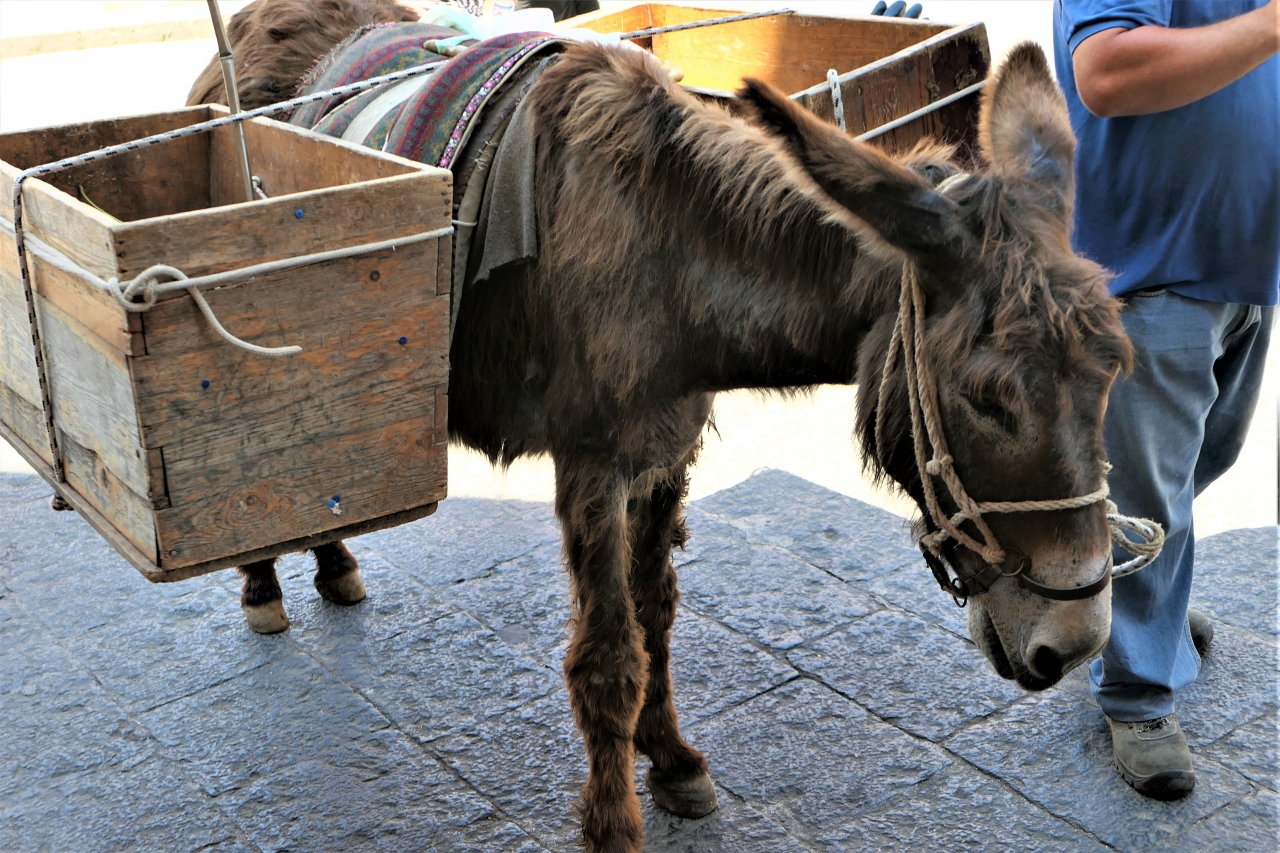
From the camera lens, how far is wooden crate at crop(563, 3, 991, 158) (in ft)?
9.62

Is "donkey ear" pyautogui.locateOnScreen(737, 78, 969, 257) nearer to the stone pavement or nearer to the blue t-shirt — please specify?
the blue t-shirt

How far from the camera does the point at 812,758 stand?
3080 millimetres

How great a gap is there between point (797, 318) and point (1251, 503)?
9.17 ft

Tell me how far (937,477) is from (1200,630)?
1768 mm

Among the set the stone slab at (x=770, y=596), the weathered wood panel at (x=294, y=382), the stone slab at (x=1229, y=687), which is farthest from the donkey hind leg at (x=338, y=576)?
the stone slab at (x=1229, y=687)

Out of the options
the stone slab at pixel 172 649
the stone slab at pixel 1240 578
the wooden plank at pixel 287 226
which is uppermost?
the wooden plank at pixel 287 226

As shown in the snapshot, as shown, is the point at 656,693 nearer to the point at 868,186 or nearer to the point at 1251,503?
the point at 868,186

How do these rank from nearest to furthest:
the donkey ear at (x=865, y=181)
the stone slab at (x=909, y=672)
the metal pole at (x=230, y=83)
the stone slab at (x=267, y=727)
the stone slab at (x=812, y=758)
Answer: the donkey ear at (x=865, y=181)
the metal pole at (x=230, y=83)
the stone slab at (x=812, y=758)
the stone slab at (x=267, y=727)
the stone slab at (x=909, y=672)

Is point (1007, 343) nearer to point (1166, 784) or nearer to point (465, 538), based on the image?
point (1166, 784)

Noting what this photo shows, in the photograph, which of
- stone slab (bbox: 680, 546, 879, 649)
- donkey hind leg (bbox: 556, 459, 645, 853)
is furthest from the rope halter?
stone slab (bbox: 680, 546, 879, 649)

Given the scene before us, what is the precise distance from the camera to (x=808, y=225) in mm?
2203

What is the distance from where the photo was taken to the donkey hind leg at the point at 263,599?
3.69m

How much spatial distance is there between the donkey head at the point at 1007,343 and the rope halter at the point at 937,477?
0.04 ft

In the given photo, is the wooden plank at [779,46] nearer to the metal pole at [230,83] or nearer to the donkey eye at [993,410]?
the metal pole at [230,83]
